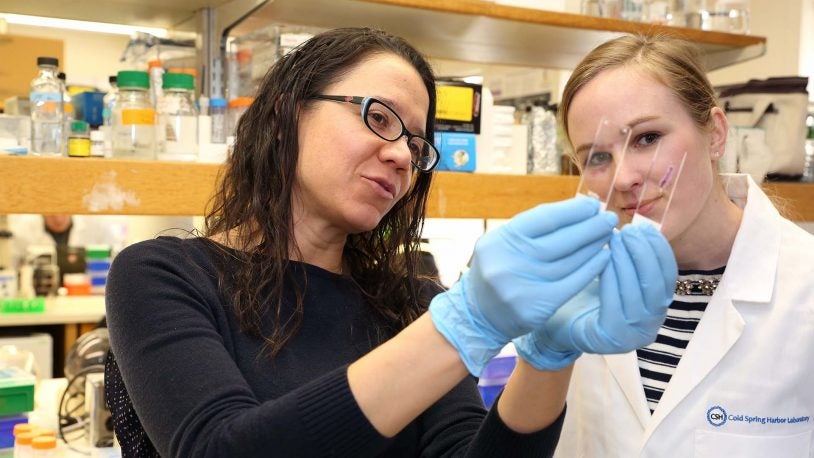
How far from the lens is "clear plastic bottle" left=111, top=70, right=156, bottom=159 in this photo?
1.96 metres

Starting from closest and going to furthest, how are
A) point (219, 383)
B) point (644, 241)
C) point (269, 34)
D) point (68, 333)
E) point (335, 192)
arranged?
point (644, 241) < point (219, 383) < point (335, 192) < point (269, 34) < point (68, 333)

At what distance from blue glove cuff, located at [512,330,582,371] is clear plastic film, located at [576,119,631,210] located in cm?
32

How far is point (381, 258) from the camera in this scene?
1.50 m

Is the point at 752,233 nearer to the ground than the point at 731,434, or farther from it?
farther from it

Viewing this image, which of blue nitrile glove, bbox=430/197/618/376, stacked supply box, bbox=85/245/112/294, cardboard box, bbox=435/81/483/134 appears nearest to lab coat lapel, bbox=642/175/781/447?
blue nitrile glove, bbox=430/197/618/376

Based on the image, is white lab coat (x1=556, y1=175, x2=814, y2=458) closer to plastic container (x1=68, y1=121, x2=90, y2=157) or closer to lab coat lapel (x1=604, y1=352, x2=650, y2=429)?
lab coat lapel (x1=604, y1=352, x2=650, y2=429)

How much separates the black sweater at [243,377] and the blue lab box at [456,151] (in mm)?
973

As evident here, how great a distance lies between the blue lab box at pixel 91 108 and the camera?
211 centimetres

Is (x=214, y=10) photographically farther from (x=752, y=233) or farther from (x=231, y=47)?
(x=752, y=233)

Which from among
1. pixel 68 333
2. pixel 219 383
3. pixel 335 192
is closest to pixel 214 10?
pixel 335 192

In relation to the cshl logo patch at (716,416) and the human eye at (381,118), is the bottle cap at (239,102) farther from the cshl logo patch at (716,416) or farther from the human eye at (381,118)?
the cshl logo patch at (716,416)

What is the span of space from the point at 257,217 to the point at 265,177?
0.22 ft

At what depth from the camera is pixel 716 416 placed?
4.42 feet

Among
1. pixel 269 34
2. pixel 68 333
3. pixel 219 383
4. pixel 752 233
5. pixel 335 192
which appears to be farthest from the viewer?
pixel 68 333
